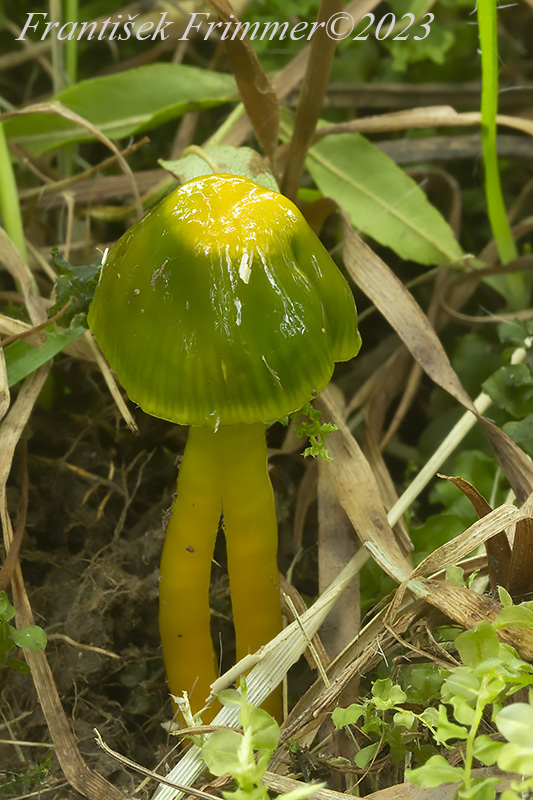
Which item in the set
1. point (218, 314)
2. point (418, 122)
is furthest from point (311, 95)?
point (218, 314)

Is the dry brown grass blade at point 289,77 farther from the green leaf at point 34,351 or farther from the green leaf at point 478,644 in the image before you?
the green leaf at point 478,644

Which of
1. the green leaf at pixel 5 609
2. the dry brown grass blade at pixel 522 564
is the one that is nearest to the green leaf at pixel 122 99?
the green leaf at pixel 5 609

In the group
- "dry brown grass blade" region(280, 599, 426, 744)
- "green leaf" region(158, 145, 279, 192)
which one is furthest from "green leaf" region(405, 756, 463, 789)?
"green leaf" region(158, 145, 279, 192)

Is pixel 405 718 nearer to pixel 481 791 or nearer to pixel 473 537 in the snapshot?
pixel 481 791

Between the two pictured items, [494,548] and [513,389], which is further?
[513,389]

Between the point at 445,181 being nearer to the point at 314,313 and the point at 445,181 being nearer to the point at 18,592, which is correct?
the point at 314,313

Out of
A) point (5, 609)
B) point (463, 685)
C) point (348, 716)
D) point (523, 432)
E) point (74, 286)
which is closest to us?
point (463, 685)

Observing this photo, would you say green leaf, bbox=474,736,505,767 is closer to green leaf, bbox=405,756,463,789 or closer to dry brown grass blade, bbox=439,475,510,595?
green leaf, bbox=405,756,463,789
